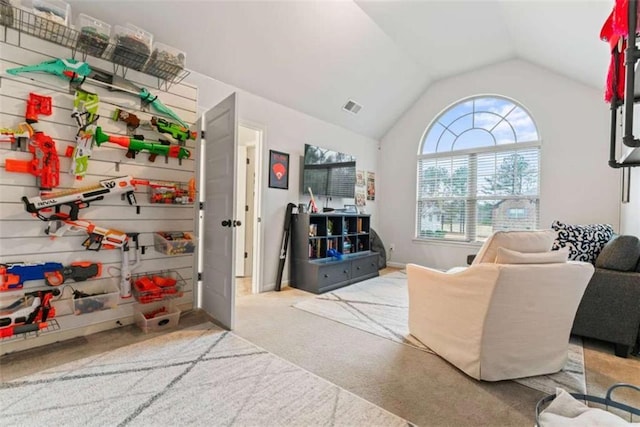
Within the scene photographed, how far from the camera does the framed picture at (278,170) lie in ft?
13.1

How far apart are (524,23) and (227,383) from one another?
4.60 meters

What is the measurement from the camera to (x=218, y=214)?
2.85 m

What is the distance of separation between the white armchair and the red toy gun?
2.98 meters

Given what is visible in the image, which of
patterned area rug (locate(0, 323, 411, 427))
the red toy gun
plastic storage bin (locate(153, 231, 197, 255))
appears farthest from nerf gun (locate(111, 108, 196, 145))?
patterned area rug (locate(0, 323, 411, 427))

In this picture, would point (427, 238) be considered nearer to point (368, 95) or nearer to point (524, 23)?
point (368, 95)

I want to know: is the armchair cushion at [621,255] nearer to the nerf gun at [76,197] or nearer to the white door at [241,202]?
the nerf gun at [76,197]

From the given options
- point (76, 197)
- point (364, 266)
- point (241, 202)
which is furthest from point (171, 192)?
point (364, 266)

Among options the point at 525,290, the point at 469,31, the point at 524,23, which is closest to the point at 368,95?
the point at 469,31

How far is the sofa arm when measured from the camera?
220 centimetres

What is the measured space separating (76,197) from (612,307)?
4.17 metres

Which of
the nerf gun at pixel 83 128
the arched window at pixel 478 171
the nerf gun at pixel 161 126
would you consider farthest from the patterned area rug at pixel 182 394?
the arched window at pixel 478 171

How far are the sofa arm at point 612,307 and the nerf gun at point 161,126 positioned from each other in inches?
148

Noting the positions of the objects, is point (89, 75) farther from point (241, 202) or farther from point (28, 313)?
point (241, 202)

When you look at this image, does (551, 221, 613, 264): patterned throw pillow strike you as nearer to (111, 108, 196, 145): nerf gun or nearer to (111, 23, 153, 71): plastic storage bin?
(111, 108, 196, 145): nerf gun
